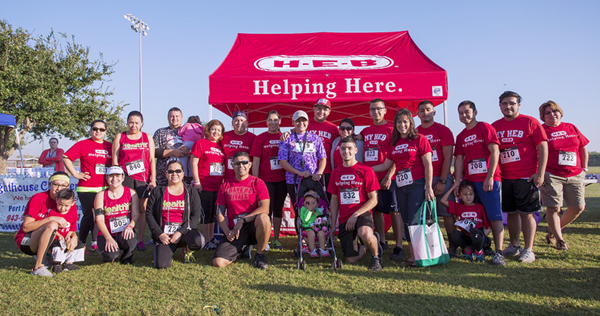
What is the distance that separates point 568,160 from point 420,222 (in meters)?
2.33

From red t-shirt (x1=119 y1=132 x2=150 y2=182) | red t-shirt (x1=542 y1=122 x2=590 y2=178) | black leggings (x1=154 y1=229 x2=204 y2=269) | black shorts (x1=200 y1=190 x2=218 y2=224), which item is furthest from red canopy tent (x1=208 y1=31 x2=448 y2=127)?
black leggings (x1=154 y1=229 x2=204 y2=269)

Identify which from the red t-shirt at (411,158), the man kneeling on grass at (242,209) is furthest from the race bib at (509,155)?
the man kneeling on grass at (242,209)

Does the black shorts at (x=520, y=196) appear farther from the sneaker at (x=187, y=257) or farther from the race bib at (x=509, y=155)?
the sneaker at (x=187, y=257)

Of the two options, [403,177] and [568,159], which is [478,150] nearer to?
[403,177]

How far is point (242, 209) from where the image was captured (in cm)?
393

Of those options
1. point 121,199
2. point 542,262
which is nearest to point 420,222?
point 542,262

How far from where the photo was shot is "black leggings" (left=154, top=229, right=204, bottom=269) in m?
3.65

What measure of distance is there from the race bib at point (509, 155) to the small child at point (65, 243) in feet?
15.2

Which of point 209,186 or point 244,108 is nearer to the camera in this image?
point 209,186

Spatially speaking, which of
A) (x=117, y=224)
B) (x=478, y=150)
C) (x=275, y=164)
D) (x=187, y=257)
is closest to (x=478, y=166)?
(x=478, y=150)

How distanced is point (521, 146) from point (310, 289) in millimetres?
2779

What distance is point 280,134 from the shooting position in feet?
15.0

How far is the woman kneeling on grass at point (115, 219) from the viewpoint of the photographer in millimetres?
3764

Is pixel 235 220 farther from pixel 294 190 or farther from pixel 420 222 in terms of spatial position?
pixel 420 222
